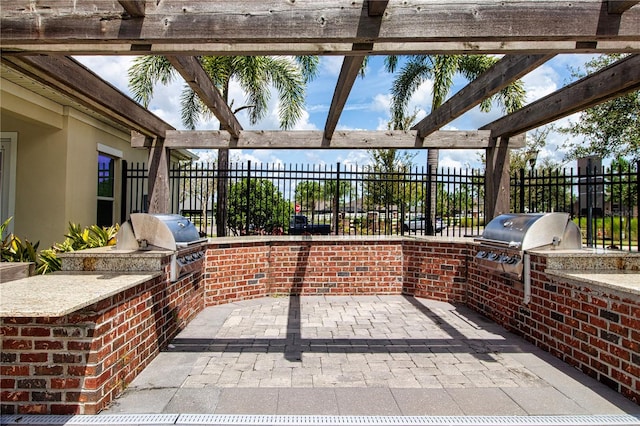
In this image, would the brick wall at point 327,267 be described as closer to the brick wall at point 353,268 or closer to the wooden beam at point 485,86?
the brick wall at point 353,268

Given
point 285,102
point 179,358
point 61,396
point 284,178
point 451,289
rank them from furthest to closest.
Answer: point 285,102 < point 284,178 < point 451,289 < point 179,358 < point 61,396

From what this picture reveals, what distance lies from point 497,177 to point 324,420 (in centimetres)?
561

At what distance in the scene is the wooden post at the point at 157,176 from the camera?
6.88 metres

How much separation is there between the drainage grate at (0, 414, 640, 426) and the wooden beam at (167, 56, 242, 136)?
9.72 ft

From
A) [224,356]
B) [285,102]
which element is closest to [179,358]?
[224,356]

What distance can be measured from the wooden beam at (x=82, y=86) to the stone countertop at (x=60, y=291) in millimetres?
2001

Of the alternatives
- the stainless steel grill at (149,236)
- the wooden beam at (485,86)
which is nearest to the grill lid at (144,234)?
the stainless steel grill at (149,236)

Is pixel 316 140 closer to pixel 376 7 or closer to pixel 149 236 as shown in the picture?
pixel 149 236

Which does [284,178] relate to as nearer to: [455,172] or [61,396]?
[455,172]

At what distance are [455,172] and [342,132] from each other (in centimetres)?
240

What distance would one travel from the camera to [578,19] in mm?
2947

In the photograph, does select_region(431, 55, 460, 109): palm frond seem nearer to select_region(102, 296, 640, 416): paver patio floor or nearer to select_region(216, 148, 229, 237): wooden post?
select_region(216, 148, 229, 237): wooden post

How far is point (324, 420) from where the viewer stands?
2.72 meters

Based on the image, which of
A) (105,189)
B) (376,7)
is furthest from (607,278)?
(105,189)
